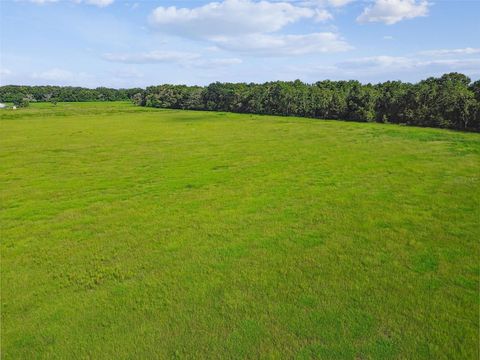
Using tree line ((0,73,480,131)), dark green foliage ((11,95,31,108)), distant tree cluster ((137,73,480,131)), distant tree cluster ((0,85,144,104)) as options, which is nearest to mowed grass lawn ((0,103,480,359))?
distant tree cluster ((137,73,480,131))

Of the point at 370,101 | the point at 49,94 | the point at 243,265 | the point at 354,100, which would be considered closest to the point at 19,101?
the point at 49,94

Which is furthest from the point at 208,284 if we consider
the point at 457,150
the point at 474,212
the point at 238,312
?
the point at 457,150

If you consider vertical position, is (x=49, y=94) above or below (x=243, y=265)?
above

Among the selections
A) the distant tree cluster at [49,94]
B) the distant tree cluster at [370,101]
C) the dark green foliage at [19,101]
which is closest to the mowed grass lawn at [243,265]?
the distant tree cluster at [370,101]

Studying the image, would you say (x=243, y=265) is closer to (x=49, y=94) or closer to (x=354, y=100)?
(x=354, y=100)

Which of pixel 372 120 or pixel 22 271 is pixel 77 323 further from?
pixel 372 120

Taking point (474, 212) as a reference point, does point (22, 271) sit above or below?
below
